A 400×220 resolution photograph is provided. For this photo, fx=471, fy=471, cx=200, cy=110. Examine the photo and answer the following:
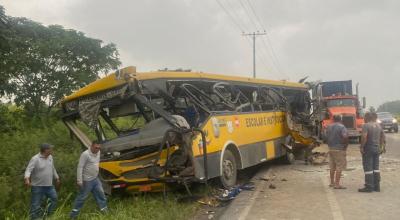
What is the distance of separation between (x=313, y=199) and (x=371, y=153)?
1768mm

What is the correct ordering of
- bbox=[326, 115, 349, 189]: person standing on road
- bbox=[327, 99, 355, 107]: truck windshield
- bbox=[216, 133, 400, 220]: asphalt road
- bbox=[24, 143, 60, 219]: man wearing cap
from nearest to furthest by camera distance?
1. bbox=[216, 133, 400, 220]: asphalt road
2. bbox=[24, 143, 60, 219]: man wearing cap
3. bbox=[326, 115, 349, 189]: person standing on road
4. bbox=[327, 99, 355, 107]: truck windshield

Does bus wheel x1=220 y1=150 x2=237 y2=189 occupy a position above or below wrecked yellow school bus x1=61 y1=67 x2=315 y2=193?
below

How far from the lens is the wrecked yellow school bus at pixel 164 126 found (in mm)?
9117

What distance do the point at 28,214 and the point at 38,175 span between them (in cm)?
67

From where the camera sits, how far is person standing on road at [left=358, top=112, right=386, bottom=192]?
32.2ft

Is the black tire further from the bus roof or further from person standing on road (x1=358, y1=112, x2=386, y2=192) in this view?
person standing on road (x1=358, y1=112, x2=386, y2=192)

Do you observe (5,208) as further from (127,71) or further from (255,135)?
(255,135)

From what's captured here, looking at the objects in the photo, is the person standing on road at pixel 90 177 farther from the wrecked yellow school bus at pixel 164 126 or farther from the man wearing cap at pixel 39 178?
the wrecked yellow school bus at pixel 164 126

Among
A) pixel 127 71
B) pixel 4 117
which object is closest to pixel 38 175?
pixel 127 71

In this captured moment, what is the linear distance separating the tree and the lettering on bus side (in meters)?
12.2

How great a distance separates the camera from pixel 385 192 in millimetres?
9742

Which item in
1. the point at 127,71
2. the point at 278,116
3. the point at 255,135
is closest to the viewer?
the point at 127,71

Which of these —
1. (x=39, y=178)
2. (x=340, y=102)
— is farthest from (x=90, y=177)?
(x=340, y=102)

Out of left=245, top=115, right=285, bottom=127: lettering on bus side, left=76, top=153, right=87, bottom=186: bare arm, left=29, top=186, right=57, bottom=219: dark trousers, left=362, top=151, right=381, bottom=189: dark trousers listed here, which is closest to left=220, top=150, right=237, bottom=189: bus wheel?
left=245, top=115, right=285, bottom=127: lettering on bus side
